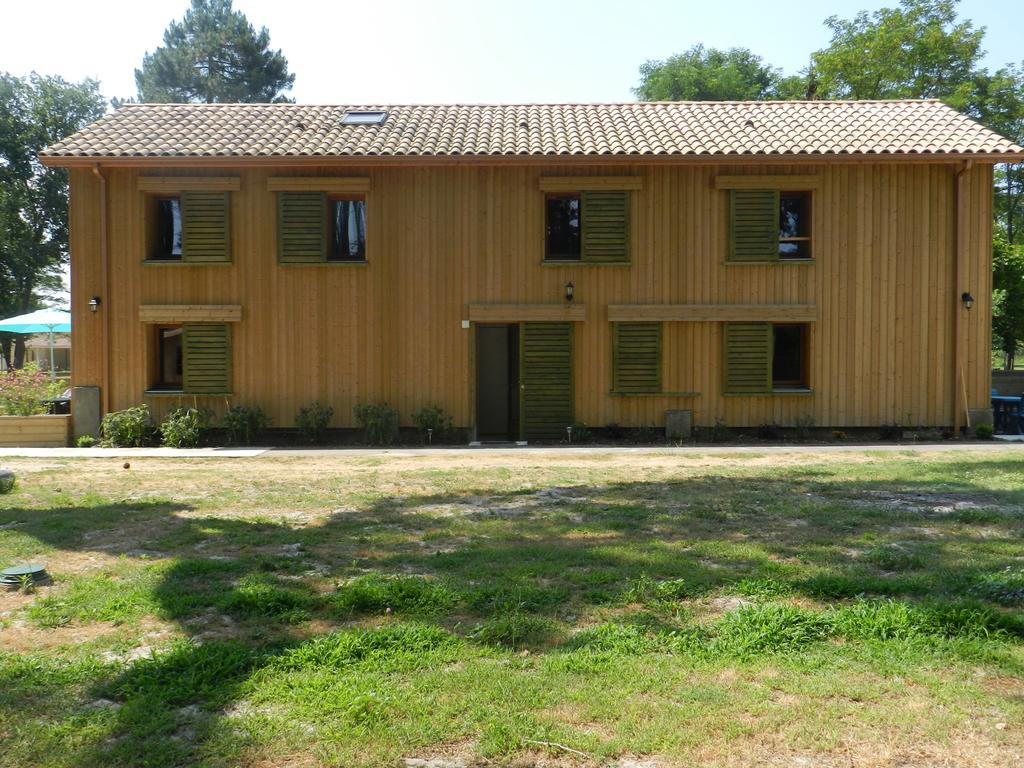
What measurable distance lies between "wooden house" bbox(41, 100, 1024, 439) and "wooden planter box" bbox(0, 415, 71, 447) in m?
0.43

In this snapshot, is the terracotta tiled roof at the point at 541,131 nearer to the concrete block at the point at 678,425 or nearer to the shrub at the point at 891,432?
the concrete block at the point at 678,425

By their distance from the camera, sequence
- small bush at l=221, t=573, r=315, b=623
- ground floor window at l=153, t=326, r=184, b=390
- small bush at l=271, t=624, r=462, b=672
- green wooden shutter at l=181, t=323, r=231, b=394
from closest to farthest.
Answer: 1. small bush at l=271, t=624, r=462, b=672
2. small bush at l=221, t=573, r=315, b=623
3. green wooden shutter at l=181, t=323, r=231, b=394
4. ground floor window at l=153, t=326, r=184, b=390

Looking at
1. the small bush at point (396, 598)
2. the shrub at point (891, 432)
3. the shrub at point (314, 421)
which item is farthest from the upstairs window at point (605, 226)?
the small bush at point (396, 598)

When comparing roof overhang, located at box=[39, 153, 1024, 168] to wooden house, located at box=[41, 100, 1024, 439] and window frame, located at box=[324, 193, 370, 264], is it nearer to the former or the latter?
wooden house, located at box=[41, 100, 1024, 439]

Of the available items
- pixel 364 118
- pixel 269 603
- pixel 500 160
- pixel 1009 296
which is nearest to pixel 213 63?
pixel 364 118

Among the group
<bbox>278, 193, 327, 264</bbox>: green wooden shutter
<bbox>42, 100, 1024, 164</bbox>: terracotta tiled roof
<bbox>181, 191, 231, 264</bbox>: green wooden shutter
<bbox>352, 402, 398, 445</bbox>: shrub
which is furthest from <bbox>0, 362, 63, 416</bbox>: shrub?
<bbox>352, 402, 398, 445</bbox>: shrub

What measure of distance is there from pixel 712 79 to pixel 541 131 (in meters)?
24.6

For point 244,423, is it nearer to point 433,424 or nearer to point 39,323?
point 433,424

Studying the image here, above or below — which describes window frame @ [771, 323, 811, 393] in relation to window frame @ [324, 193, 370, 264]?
below

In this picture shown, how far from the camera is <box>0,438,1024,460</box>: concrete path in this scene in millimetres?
13742

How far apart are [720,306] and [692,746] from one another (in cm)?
1318

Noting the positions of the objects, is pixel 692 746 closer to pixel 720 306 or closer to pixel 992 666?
pixel 992 666

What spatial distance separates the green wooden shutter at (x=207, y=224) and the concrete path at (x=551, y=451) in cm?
376

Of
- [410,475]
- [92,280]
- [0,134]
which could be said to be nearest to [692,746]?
[410,475]
